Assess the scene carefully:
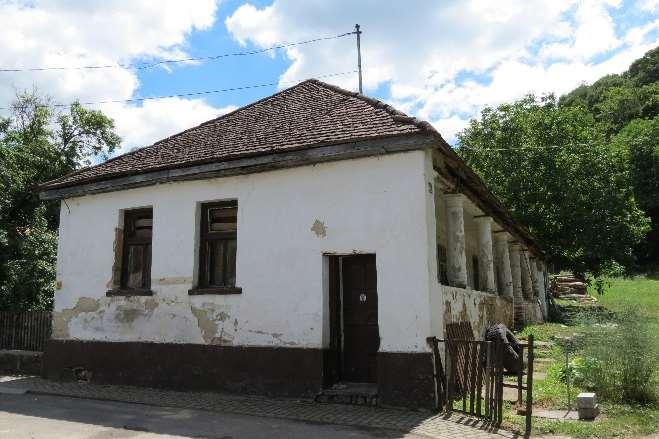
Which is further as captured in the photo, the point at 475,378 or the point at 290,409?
the point at 290,409

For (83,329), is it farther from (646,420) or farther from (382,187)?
(646,420)

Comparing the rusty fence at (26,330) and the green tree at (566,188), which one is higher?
the green tree at (566,188)

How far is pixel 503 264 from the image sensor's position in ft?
56.4

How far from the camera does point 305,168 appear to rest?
8.95 meters

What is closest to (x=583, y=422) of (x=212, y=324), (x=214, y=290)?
(x=212, y=324)

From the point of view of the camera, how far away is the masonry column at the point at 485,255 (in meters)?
13.5

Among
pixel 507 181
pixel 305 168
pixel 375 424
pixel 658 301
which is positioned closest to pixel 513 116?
pixel 507 181

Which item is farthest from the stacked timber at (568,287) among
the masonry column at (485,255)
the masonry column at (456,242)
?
the masonry column at (456,242)

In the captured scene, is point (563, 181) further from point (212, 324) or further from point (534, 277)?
point (212, 324)

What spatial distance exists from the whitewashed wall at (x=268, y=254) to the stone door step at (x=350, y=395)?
2.41ft

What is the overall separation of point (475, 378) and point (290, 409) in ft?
8.57

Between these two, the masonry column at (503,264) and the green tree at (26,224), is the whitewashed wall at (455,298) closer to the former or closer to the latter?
the masonry column at (503,264)

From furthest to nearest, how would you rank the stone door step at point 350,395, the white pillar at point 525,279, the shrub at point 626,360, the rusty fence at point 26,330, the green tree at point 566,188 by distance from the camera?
the green tree at point 566,188, the white pillar at point 525,279, the rusty fence at point 26,330, the stone door step at point 350,395, the shrub at point 626,360

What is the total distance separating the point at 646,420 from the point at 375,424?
3.42 meters
